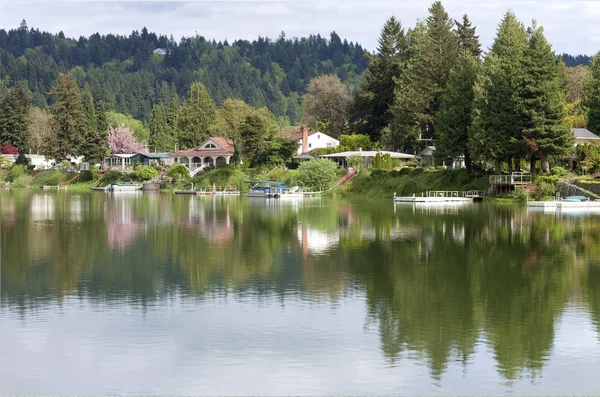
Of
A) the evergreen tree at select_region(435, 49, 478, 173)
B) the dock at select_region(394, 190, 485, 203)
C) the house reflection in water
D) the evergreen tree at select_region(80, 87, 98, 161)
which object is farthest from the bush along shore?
the house reflection in water

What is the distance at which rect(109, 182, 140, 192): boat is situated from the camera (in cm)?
11188

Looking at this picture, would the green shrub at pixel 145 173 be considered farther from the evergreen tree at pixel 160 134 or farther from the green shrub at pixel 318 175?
the green shrub at pixel 318 175

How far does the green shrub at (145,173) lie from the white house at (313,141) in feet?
66.2

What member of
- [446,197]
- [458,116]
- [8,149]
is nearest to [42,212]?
[446,197]

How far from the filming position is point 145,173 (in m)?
119

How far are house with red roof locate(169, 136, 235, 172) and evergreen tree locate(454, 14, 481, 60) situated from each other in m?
36.8

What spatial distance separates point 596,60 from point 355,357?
7915cm

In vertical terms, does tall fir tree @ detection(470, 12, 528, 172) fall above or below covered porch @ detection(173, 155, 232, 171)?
above

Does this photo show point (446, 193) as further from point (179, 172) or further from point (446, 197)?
point (179, 172)

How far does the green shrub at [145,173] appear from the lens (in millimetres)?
118750

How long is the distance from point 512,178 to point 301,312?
53.0 metres

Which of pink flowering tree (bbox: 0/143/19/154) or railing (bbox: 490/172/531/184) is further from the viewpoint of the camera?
pink flowering tree (bbox: 0/143/19/154)

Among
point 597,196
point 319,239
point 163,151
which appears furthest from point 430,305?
point 163,151

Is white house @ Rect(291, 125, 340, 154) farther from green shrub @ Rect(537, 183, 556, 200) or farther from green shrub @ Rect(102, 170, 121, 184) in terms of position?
green shrub @ Rect(537, 183, 556, 200)
